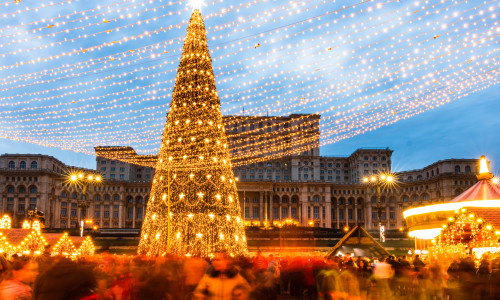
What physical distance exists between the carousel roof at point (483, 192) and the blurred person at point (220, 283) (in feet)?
70.1

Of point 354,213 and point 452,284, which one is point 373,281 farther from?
point 354,213

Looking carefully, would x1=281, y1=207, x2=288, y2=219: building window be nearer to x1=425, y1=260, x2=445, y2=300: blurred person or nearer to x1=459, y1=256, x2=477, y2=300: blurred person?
x1=425, y1=260, x2=445, y2=300: blurred person

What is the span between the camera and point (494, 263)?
9750 mm

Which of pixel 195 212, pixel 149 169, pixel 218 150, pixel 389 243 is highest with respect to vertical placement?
pixel 149 169

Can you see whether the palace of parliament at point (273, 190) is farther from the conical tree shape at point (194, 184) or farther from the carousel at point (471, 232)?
the conical tree shape at point (194, 184)

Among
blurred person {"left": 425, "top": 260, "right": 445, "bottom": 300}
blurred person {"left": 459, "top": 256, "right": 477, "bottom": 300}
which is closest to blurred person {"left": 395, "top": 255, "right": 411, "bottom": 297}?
blurred person {"left": 425, "top": 260, "right": 445, "bottom": 300}

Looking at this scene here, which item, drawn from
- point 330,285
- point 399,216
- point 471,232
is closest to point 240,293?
point 330,285

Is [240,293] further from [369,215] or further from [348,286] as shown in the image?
[369,215]

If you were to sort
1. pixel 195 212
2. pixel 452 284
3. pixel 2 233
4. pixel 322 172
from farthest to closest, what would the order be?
pixel 322 172, pixel 2 233, pixel 195 212, pixel 452 284

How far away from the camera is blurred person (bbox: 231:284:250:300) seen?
6.79 meters

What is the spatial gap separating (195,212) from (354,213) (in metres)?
89.4

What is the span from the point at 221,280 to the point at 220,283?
48 millimetres

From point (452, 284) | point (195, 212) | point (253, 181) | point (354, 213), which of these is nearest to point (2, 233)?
point (195, 212)

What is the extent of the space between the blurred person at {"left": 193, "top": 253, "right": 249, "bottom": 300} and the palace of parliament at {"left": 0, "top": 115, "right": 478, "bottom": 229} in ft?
267
